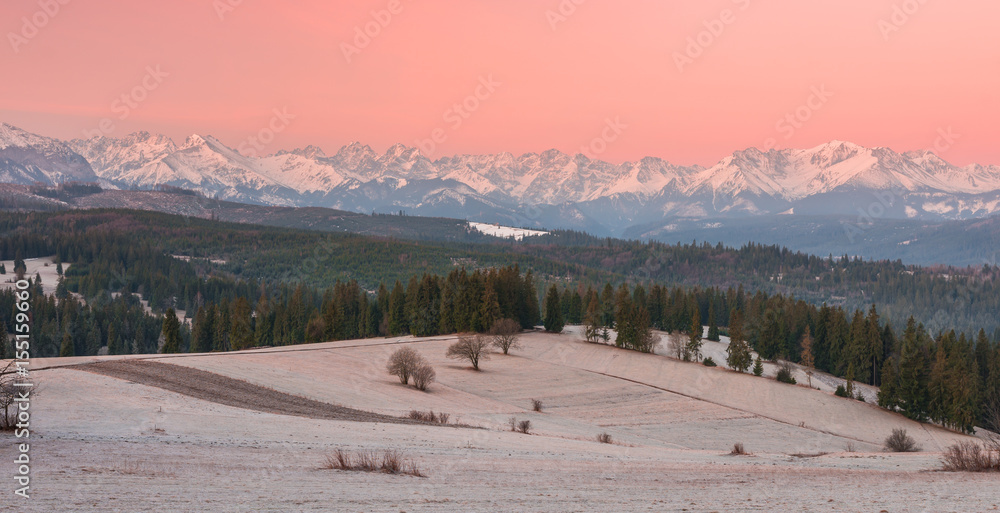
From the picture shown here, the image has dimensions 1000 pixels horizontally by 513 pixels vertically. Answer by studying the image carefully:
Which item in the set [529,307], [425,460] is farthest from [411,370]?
[529,307]

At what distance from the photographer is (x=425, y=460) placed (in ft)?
98.8

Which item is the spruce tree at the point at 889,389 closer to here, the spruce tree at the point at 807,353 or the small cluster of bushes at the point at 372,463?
the spruce tree at the point at 807,353

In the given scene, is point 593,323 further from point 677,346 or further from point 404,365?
point 404,365

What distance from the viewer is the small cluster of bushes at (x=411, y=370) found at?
224 ft

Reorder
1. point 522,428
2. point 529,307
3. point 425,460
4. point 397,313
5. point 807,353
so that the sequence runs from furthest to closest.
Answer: point 529,307 < point 397,313 < point 807,353 < point 522,428 < point 425,460

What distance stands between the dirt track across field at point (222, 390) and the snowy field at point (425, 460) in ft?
6.53

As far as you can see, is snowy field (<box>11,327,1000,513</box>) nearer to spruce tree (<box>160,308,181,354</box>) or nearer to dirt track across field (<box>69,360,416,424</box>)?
dirt track across field (<box>69,360,416,424</box>)

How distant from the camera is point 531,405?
70.8 metres

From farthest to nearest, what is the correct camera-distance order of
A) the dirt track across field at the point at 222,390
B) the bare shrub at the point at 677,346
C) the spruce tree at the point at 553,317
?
the spruce tree at the point at 553,317 → the bare shrub at the point at 677,346 → the dirt track across field at the point at 222,390

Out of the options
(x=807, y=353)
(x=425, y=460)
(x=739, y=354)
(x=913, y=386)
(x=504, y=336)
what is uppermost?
(x=425, y=460)

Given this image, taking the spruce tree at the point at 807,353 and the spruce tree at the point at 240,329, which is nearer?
the spruce tree at the point at 240,329

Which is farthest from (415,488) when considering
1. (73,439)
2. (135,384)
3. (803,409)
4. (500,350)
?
(500,350)

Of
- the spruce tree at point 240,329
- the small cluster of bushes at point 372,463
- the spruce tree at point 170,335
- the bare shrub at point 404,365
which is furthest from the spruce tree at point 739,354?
the spruce tree at point 170,335

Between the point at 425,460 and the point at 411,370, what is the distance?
130 ft
